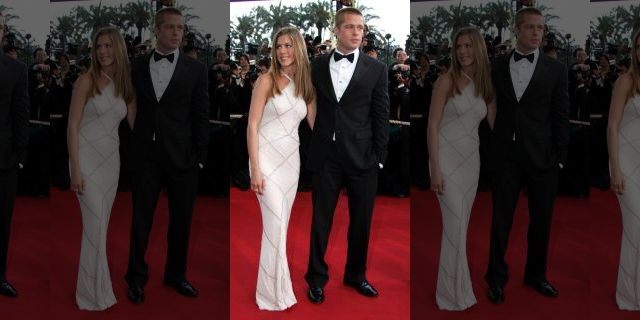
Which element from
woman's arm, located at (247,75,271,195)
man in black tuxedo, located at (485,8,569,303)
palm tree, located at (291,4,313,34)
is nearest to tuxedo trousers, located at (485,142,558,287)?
man in black tuxedo, located at (485,8,569,303)

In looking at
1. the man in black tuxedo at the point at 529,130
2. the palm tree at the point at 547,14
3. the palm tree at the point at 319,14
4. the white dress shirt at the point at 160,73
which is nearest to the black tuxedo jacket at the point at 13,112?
the white dress shirt at the point at 160,73

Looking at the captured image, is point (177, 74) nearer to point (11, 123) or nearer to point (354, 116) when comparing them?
point (11, 123)

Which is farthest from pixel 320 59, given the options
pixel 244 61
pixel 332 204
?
pixel 332 204

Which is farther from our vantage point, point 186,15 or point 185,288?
point 185,288

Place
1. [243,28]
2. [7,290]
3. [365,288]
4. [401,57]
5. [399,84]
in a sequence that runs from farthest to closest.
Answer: [399,84] → [401,57] → [365,288] → [243,28] → [7,290]

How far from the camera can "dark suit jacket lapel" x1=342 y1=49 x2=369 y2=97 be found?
12.7ft

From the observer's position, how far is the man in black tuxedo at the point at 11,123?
137 inches

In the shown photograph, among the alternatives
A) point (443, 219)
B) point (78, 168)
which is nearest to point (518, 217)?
point (443, 219)

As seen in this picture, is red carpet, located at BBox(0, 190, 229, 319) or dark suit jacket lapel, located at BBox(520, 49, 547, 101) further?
red carpet, located at BBox(0, 190, 229, 319)

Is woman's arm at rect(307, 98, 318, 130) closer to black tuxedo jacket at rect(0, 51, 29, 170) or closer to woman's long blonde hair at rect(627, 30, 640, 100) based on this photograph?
black tuxedo jacket at rect(0, 51, 29, 170)

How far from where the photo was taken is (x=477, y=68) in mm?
3314

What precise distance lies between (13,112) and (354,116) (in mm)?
1782

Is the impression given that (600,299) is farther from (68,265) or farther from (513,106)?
(68,265)

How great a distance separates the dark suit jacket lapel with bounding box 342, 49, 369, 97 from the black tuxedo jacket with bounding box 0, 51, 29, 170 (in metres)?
1.66
